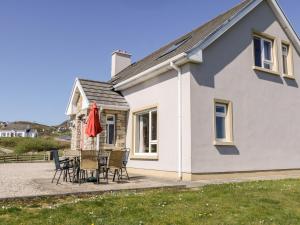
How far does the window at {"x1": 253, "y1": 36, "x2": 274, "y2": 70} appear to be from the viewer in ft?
49.2

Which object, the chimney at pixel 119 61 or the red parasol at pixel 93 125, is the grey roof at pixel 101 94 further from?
the chimney at pixel 119 61

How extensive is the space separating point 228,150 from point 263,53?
18.2 feet

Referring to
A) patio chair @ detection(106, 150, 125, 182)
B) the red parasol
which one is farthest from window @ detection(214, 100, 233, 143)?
the red parasol

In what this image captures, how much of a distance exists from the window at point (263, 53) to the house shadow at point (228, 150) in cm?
455

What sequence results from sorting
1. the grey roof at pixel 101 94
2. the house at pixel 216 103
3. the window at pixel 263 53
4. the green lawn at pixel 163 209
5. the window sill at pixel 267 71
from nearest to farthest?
the green lawn at pixel 163 209 → the house at pixel 216 103 → the window sill at pixel 267 71 → the window at pixel 263 53 → the grey roof at pixel 101 94

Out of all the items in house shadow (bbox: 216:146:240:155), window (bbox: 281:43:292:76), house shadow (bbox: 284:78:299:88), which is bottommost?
house shadow (bbox: 216:146:240:155)

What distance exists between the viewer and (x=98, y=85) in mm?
16953

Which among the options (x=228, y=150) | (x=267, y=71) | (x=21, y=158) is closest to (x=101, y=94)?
(x=228, y=150)

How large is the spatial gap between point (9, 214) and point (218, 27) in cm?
1041

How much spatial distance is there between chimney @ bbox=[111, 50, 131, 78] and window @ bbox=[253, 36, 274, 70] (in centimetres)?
1081

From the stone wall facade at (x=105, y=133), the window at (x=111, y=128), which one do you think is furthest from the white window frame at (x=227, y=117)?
the window at (x=111, y=128)

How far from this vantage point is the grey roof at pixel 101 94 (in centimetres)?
1552

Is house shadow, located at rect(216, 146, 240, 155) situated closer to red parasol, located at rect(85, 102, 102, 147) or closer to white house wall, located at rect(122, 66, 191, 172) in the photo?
white house wall, located at rect(122, 66, 191, 172)

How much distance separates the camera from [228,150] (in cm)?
1270
